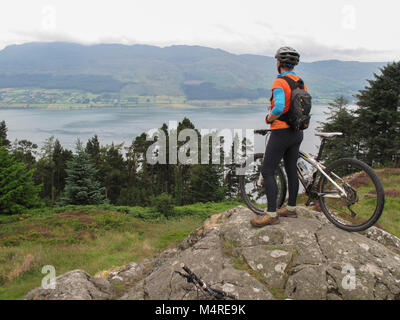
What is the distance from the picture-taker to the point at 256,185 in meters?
6.41

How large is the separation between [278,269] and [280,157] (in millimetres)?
1900

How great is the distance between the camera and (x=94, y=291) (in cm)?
467

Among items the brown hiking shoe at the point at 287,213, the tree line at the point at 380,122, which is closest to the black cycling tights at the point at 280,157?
the brown hiking shoe at the point at 287,213

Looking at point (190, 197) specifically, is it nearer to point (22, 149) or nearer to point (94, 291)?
point (94, 291)

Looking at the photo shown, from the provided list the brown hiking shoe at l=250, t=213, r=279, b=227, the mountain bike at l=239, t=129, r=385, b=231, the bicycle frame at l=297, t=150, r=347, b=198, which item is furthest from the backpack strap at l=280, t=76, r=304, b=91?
the brown hiking shoe at l=250, t=213, r=279, b=227

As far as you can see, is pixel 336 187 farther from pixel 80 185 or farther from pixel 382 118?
pixel 80 185

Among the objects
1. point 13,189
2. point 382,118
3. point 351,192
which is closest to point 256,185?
point 351,192

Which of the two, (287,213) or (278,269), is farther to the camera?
(287,213)

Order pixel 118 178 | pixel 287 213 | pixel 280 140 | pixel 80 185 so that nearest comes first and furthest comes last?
pixel 280 140 < pixel 287 213 < pixel 80 185 < pixel 118 178

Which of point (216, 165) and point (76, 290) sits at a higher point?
point (76, 290)

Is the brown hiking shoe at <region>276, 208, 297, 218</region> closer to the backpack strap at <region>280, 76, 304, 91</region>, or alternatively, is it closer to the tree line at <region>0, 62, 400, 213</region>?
the backpack strap at <region>280, 76, 304, 91</region>

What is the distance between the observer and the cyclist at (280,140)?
4621 millimetres

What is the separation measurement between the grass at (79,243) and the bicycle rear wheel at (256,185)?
541cm

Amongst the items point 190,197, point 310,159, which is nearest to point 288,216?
point 310,159
